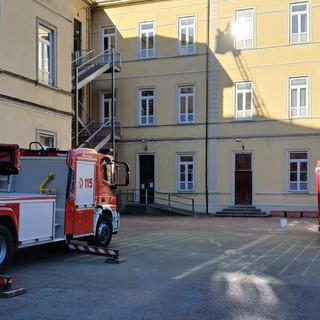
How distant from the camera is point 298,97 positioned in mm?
28859

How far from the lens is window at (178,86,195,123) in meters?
31.2

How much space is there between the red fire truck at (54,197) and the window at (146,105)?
18.0 metres

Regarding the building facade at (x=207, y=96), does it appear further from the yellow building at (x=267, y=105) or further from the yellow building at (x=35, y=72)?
the yellow building at (x=35, y=72)

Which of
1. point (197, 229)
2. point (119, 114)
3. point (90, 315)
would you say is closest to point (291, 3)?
point (119, 114)


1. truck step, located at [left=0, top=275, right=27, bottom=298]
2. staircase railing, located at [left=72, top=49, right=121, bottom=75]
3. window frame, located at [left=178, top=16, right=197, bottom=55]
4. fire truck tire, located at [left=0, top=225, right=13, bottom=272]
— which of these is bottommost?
truck step, located at [left=0, top=275, right=27, bottom=298]

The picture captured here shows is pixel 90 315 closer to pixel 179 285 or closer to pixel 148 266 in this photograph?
pixel 179 285

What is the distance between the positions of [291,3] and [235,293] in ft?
79.2

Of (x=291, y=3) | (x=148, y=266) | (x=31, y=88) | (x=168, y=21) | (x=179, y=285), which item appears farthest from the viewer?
(x=168, y=21)

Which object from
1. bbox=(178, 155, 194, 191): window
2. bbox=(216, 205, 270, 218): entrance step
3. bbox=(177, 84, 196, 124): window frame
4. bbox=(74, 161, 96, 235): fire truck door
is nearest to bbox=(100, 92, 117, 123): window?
bbox=(177, 84, 196, 124): window frame

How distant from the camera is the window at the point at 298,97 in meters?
28.8

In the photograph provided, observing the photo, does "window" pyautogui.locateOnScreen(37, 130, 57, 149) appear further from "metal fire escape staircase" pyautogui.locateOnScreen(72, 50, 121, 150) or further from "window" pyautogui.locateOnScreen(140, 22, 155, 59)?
"window" pyautogui.locateOnScreen(140, 22, 155, 59)

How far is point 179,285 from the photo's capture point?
29.5 feet

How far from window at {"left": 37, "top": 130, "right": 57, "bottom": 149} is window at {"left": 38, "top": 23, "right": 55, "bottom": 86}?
1898 mm

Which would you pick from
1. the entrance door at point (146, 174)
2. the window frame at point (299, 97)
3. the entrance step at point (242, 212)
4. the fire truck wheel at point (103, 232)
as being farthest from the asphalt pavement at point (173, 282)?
the entrance door at point (146, 174)
